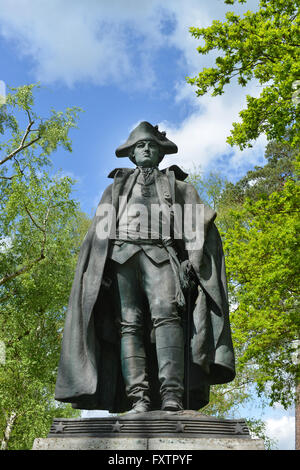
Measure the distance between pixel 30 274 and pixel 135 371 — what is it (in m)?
13.7

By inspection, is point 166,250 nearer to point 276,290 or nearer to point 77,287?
point 77,287

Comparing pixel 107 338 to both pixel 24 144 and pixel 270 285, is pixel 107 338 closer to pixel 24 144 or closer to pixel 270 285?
pixel 270 285

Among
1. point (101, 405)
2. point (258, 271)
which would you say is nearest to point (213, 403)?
point (258, 271)

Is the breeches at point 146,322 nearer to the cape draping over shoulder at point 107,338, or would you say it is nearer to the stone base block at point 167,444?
the cape draping over shoulder at point 107,338

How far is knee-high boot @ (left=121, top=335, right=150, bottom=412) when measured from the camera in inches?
171

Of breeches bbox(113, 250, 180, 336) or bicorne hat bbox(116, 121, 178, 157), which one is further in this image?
bicorne hat bbox(116, 121, 178, 157)

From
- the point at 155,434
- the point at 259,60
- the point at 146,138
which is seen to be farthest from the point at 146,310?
the point at 259,60

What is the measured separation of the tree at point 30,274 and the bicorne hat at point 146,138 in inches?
483

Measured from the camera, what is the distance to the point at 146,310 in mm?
4824

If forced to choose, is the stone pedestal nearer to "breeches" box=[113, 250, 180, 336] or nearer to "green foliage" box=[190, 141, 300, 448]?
"breeches" box=[113, 250, 180, 336]

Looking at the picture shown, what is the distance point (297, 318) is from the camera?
43.4ft

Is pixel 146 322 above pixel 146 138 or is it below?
below

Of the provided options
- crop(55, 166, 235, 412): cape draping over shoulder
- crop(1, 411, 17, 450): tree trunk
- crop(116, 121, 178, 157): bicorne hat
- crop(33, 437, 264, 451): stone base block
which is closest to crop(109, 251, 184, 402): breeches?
crop(55, 166, 235, 412): cape draping over shoulder

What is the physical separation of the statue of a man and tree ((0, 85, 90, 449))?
12.5m
